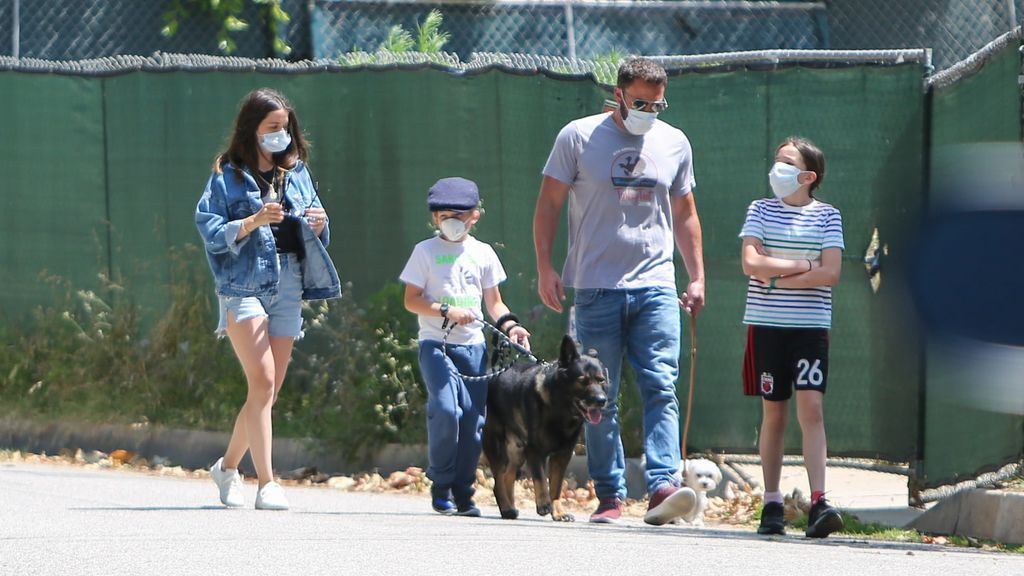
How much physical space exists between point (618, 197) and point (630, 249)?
0.25 m

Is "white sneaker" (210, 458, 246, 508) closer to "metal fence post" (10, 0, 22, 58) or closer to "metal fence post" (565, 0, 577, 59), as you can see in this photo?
"metal fence post" (10, 0, 22, 58)

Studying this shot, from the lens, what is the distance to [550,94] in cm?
1030

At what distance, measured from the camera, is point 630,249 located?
26.9 feet

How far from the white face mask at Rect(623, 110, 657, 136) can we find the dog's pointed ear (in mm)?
1012

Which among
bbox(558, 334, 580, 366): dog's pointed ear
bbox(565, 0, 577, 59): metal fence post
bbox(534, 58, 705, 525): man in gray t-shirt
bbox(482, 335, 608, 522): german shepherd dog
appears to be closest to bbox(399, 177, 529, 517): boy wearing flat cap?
bbox(482, 335, 608, 522): german shepherd dog

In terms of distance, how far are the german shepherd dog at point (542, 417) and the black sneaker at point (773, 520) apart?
0.87 metres

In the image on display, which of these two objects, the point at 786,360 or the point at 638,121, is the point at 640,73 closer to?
the point at 638,121

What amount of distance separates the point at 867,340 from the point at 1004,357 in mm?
3723

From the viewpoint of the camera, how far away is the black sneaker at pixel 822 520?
7.70 m

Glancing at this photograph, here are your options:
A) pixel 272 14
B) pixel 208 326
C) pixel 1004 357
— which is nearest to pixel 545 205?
pixel 1004 357

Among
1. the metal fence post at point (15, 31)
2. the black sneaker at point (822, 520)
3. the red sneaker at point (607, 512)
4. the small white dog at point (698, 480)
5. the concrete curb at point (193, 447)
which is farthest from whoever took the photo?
the metal fence post at point (15, 31)

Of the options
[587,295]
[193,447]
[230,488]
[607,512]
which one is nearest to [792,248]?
[587,295]

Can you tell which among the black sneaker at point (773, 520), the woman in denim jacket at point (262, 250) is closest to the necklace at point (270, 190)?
the woman in denim jacket at point (262, 250)

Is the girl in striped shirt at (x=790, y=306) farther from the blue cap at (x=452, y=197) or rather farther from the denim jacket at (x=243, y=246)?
the denim jacket at (x=243, y=246)
